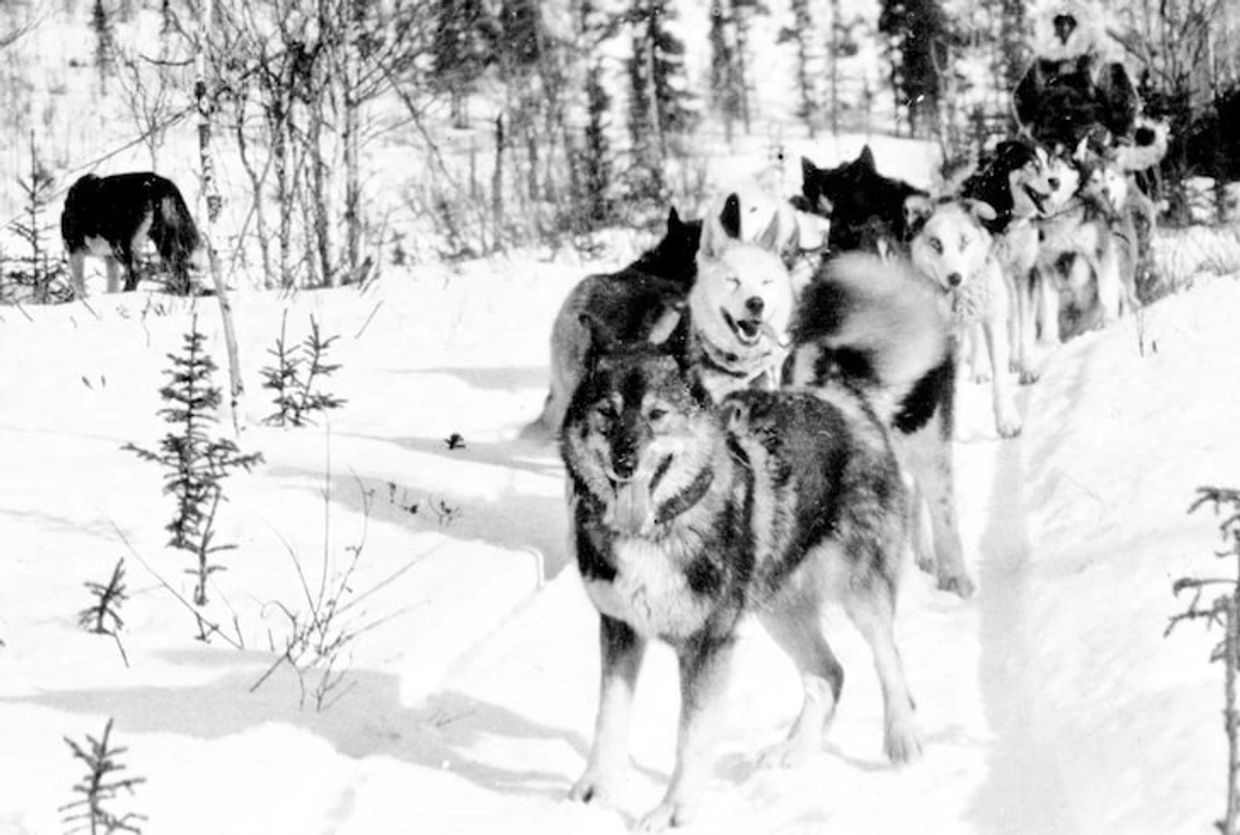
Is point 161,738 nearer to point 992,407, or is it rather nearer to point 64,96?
Result: point 992,407

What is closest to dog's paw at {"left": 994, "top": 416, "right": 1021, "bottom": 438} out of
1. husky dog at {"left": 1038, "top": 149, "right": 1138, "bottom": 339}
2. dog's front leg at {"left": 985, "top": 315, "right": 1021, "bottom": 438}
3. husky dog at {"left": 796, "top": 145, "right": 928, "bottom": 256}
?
dog's front leg at {"left": 985, "top": 315, "right": 1021, "bottom": 438}

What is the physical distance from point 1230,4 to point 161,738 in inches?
701

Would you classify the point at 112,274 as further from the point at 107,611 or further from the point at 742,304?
the point at 107,611

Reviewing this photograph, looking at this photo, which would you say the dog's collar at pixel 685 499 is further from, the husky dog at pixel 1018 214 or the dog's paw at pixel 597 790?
the husky dog at pixel 1018 214

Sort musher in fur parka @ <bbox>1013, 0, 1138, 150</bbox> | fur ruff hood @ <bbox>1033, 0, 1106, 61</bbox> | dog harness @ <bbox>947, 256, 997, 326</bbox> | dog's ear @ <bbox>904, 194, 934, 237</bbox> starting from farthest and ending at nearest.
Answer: fur ruff hood @ <bbox>1033, 0, 1106, 61</bbox> < musher in fur parka @ <bbox>1013, 0, 1138, 150</bbox> < dog harness @ <bbox>947, 256, 997, 326</bbox> < dog's ear @ <bbox>904, 194, 934, 237</bbox>

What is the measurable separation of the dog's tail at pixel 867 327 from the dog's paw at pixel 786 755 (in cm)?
105

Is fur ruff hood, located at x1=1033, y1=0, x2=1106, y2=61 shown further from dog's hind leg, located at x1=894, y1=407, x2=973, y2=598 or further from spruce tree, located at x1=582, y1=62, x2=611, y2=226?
dog's hind leg, located at x1=894, y1=407, x2=973, y2=598

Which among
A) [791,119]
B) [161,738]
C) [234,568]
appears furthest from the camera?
[791,119]

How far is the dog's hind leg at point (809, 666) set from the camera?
3.74 meters

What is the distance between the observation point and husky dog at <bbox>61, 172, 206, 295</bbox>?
1129 centimetres

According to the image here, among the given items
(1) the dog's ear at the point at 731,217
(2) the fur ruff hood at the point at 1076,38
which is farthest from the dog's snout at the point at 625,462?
(2) the fur ruff hood at the point at 1076,38

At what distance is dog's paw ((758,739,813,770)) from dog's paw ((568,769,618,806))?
41cm

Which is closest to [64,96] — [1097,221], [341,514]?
[1097,221]

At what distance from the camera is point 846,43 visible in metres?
48.8
